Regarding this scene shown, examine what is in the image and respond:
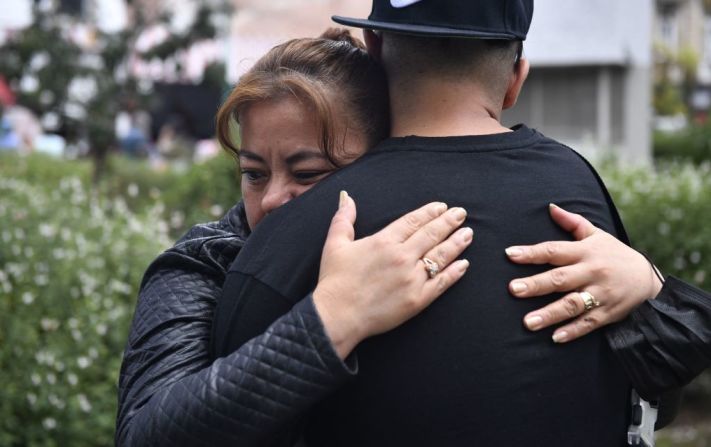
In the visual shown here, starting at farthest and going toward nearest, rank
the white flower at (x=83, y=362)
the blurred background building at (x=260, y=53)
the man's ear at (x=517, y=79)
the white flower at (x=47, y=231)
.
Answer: the blurred background building at (x=260, y=53) < the white flower at (x=47, y=231) < the white flower at (x=83, y=362) < the man's ear at (x=517, y=79)

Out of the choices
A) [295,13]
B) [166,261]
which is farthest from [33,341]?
[295,13]

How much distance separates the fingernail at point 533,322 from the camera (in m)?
1.67

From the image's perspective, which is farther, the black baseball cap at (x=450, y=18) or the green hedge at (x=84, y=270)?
the green hedge at (x=84, y=270)

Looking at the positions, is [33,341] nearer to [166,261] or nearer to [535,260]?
[166,261]

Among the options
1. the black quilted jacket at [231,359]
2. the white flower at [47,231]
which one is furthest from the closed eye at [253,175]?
the white flower at [47,231]

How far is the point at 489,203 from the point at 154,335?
0.66m

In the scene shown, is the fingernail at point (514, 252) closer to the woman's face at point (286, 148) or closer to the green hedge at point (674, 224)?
the woman's face at point (286, 148)

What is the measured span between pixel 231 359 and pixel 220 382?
42 millimetres

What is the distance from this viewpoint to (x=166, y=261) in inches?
78.1

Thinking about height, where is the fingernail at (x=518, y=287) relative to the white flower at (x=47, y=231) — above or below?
above

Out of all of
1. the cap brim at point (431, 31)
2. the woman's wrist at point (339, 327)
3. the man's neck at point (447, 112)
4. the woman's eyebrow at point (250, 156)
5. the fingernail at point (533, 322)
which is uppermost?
the cap brim at point (431, 31)

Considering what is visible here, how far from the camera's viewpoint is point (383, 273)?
5.35ft

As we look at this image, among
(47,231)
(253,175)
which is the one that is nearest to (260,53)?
(47,231)

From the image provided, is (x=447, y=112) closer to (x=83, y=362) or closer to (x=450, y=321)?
(x=450, y=321)
